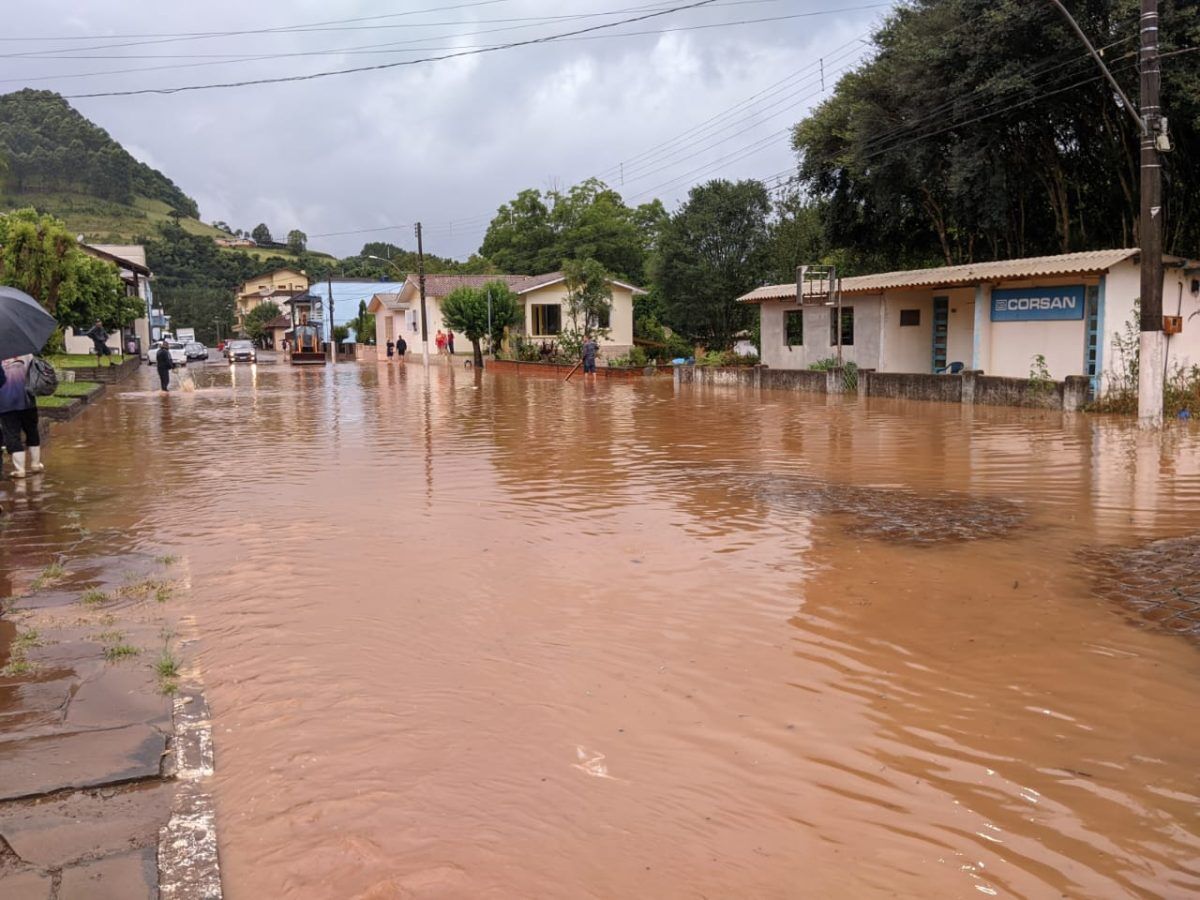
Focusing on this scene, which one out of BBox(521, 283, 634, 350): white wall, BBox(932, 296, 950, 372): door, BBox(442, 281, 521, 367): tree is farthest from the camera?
BBox(521, 283, 634, 350): white wall

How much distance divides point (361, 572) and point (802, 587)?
363cm

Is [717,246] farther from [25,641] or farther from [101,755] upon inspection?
[101,755]

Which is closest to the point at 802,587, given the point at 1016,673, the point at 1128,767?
the point at 1016,673

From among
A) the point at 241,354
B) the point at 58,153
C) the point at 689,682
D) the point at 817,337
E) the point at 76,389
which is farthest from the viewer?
the point at 58,153

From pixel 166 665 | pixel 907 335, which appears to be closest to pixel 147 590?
pixel 166 665

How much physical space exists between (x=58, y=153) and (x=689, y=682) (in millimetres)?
111740

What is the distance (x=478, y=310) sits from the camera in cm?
4722

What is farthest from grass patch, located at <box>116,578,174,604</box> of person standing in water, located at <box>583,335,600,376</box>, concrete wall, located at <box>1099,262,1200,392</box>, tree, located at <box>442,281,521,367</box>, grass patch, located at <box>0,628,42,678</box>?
tree, located at <box>442,281,521,367</box>

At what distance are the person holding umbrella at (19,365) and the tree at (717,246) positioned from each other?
30.6m

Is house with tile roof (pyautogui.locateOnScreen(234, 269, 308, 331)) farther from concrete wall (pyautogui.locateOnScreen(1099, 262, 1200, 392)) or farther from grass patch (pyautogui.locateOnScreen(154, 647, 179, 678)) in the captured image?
grass patch (pyautogui.locateOnScreen(154, 647, 179, 678))

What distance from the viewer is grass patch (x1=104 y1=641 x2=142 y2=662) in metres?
5.96

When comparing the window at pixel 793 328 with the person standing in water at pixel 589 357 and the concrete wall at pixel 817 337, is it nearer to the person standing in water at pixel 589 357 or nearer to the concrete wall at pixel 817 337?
the concrete wall at pixel 817 337

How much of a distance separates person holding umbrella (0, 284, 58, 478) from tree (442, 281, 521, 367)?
33.6 m

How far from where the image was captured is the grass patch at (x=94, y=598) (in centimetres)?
724
